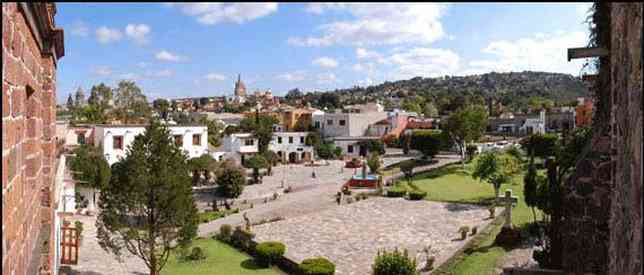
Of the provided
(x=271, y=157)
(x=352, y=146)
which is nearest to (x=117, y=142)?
(x=271, y=157)

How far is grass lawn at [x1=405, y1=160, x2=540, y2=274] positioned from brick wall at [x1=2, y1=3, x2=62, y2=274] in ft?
38.0

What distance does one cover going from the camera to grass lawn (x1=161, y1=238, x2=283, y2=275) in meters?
17.2

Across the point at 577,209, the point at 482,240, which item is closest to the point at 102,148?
the point at 482,240

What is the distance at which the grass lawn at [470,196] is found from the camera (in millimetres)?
15653

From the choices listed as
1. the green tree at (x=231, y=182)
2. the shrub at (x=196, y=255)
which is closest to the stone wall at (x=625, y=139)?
the shrub at (x=196, y=255)

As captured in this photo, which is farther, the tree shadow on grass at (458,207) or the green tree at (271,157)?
the green tree at (271,157)

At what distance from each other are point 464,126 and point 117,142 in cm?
2415

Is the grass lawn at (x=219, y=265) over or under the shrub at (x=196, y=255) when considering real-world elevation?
under

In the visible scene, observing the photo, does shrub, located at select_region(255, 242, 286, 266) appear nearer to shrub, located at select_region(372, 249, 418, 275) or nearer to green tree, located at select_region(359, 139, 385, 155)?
shrub, located at select_region(372, 249, 418, 275)

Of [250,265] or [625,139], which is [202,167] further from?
[625,139]

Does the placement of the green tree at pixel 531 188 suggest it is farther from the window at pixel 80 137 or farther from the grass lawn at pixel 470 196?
the window at pixel 80 137

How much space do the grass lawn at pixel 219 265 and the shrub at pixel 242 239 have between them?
40 cm

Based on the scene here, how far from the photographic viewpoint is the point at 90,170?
27312mm

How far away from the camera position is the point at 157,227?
15.7 metres
